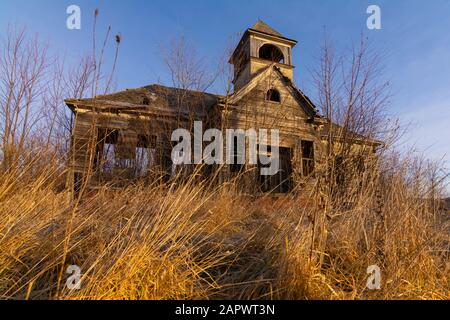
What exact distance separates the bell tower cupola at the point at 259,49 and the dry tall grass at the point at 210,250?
9.53m

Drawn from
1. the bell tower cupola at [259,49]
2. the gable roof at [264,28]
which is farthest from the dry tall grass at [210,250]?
the gable roof at [264,28]

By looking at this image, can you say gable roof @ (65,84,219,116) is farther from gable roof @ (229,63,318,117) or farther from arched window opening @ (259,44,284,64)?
arched window opening @ (259,44,284,64)

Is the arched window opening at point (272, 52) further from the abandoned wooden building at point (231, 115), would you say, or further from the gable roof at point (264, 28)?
the abandoned wooden building at point (231, 115)

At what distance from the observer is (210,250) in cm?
177

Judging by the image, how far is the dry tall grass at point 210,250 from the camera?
1316mm

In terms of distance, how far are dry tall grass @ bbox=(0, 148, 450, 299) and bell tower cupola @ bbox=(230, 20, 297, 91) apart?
9.53 metres

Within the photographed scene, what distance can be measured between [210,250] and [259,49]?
11991 millimetres

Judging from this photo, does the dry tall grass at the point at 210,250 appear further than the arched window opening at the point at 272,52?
No

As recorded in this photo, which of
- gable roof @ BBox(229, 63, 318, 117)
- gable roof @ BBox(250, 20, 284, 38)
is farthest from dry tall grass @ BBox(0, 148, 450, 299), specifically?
gable roof @ BBox(250, 20, 284, 38)

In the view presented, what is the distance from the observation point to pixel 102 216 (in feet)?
6.79

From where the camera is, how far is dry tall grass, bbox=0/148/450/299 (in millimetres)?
1316
